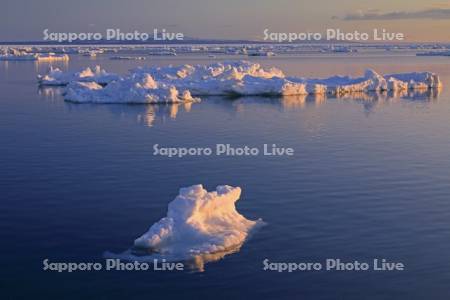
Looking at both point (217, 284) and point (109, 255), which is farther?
point (109, 255)

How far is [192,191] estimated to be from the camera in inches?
449

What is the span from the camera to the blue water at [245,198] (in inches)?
379

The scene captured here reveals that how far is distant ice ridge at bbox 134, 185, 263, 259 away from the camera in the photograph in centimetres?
1061

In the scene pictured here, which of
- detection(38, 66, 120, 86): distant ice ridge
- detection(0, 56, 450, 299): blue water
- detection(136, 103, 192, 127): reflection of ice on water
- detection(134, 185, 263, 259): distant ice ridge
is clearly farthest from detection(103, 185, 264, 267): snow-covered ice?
detection(38, 66, 120, 86): distant ice ridge

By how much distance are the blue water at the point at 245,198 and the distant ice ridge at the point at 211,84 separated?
5261mm

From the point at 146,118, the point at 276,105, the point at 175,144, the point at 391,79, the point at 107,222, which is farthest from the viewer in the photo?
the point at 391,79

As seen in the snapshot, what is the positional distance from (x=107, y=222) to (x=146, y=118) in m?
16.1

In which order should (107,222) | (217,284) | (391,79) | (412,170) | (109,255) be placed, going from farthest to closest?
(391,79) → (412,170) → (107,222) → (109,255) → (217,284)

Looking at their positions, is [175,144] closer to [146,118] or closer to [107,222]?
[146,118]

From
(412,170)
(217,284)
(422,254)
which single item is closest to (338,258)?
(422,254)

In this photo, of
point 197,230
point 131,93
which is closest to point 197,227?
point 197,230

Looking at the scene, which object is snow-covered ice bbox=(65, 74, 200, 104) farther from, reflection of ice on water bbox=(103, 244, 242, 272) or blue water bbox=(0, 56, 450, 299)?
reflection of ice on water bbox=(103, 244, 242, 272)

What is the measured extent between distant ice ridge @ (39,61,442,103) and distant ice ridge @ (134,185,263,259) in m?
22.2

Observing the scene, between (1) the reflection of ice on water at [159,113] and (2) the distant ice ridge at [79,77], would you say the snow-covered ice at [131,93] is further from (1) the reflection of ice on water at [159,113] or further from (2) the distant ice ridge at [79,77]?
(2) the distant ice ridge at [79,77]
